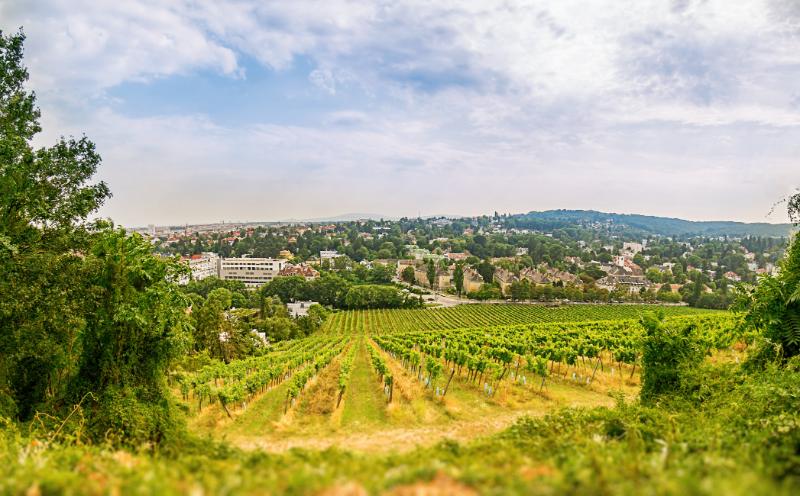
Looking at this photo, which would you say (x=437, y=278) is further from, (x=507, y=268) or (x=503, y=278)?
(x=507, y=268)

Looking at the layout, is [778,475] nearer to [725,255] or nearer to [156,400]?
[156,400]

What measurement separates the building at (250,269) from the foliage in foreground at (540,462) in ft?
394

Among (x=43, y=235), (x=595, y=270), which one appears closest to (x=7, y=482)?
(x=43, y=235)

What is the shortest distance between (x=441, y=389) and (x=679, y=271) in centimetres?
13094

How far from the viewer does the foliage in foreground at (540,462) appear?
12.8ft

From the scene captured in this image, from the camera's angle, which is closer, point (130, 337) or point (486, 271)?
point (130, 337)

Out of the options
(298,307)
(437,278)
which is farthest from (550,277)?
(298,307)

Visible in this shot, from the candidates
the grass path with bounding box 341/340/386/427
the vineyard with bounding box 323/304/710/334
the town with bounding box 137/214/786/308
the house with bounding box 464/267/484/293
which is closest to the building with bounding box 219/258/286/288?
the town with bounding box 137/214/786/308

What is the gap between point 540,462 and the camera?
17.9ft

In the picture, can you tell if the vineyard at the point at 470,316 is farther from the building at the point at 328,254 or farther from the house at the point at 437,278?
the building at the point at 328,254

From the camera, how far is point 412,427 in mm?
14789

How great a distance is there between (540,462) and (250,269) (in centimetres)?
13072

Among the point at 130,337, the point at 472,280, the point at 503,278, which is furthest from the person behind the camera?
the point at 472,280

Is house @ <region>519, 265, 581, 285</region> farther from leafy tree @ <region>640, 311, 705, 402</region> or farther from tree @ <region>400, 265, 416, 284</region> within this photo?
leafy tree @ <region>640, 311, 705, 402</region>
